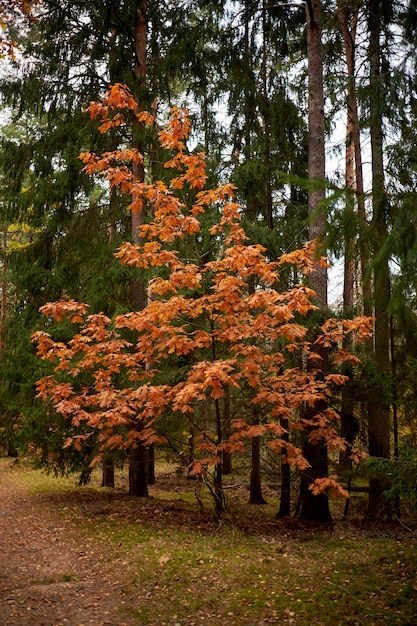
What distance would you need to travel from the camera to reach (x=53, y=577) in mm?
6070

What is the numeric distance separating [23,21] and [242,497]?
1189 cm

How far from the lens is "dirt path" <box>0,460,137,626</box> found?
5039 mm

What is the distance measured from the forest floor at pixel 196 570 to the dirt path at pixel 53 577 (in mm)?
13

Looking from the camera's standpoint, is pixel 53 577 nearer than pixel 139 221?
Yes

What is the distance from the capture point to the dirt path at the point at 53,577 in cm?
504

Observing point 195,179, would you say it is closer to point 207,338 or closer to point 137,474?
point 207,338

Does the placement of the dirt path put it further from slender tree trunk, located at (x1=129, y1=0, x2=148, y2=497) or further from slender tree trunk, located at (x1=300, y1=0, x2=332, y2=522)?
slender tree trunk, located at (x1=300, y1=0, x2=332, y2=522)

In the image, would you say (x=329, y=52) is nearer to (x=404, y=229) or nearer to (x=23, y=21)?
(x=23, y=21)

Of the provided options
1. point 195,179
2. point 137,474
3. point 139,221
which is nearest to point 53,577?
point 137,474

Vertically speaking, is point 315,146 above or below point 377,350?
above

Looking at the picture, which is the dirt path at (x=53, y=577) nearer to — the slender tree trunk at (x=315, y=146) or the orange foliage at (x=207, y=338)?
the orange foliage at (x=207, y=338)

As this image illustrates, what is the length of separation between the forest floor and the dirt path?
1 centimetres

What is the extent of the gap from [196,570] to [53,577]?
169 cm

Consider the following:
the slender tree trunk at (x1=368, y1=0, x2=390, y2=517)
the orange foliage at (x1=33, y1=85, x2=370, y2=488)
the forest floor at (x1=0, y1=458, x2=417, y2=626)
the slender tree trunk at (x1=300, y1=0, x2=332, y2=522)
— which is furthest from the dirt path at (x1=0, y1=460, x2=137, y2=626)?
the slender tree trunk at (x1=368, y1=0, x2=390, y2=517)
